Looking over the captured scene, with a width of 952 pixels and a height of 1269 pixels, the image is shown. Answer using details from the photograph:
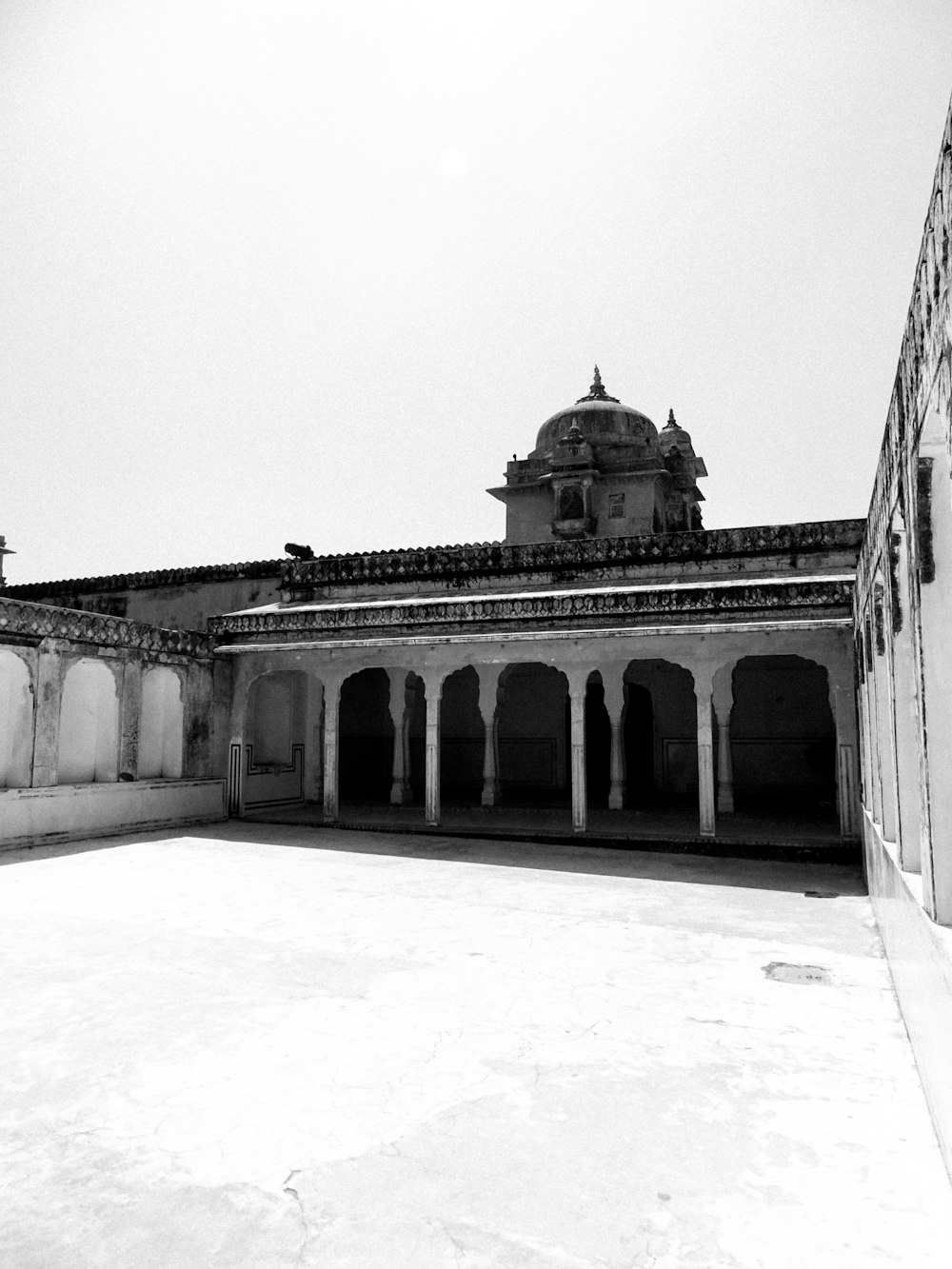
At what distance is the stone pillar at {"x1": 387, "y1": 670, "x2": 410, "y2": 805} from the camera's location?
13.1 metres

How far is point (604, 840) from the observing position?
991cm

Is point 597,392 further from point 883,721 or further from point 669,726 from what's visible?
point 883,721

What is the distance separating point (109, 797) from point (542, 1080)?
8967 millimetres

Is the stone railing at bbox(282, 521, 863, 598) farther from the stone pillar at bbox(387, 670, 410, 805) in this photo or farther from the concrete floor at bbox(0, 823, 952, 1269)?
the concrete floor at bbox(0, 823, 952, 1269)

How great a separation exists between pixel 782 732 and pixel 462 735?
5.71 m

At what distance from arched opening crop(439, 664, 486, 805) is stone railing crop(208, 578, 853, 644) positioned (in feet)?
14.5

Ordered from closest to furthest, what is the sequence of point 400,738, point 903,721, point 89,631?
point 903,721, point 89,631, point 400,738

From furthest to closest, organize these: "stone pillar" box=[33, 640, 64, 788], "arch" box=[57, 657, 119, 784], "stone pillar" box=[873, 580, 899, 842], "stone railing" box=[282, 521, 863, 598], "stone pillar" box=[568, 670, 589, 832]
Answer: "stone railing" box=[282, 521, 863, 598], "arch" box=[57, 657, 119, 784], "stone pillar" box=[568, 670, 589, 832], "stone pillar" box=[33, 640, 64, 788], "stone pillar" box=[873, 580, 899, 842]

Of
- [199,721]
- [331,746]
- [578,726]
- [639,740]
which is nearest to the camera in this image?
[578,726]

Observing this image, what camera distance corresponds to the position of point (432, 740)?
11.2 meters

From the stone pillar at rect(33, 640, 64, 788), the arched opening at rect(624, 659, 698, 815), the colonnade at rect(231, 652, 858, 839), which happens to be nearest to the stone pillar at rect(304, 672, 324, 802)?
the colonnade at rect(231, 652, 858, 839)

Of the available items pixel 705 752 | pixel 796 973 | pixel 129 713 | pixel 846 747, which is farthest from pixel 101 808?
pixel 846 747

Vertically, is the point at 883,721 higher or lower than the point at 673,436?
lower

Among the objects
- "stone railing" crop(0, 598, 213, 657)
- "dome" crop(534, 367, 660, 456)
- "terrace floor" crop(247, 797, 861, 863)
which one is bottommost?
"terrace floor" crop(247, 797, 861, 863)
